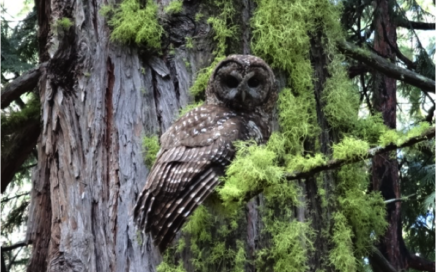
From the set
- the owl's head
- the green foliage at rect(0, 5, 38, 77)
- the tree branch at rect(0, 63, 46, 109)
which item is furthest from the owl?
the green foliage at rect(0, 5, 38, 77)

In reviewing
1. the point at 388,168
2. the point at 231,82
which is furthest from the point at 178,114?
the point at 388,168

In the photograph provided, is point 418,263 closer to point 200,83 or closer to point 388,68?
point 388,68

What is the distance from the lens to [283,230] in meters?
2.58

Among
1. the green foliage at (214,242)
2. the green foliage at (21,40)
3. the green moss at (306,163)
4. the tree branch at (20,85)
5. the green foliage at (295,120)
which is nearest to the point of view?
the green moss at (306,163)

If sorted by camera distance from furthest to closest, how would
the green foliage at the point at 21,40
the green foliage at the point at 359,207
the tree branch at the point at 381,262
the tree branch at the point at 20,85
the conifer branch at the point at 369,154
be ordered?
the green foliage at the point at 21,40 < the tree branch at the point at 381,262 < the tree branch at the point at 20,85 < the green foliage at the point at 359,207 < the conifer branch at the point at 369,154

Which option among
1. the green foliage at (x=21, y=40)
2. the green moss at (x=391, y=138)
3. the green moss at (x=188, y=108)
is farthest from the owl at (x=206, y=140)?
the green foliage at (x=21, y=40)

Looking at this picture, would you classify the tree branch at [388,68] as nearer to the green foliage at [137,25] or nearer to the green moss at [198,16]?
the green moss at [198,16]

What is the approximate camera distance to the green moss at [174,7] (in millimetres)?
2930

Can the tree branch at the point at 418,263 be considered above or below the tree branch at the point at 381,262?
above

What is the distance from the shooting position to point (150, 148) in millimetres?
2729

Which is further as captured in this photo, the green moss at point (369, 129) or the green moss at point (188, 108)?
the green moss at point (369, 129)

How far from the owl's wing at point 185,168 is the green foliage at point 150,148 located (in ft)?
0.48

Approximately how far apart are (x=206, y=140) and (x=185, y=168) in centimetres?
16

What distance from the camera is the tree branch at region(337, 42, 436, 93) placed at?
10.8 ft
